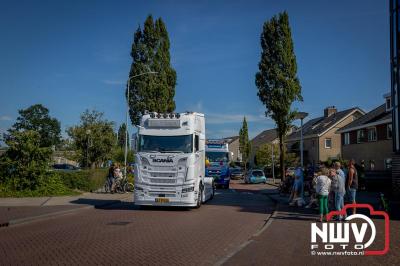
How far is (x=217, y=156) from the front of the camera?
1435 inches

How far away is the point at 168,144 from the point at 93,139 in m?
23.7

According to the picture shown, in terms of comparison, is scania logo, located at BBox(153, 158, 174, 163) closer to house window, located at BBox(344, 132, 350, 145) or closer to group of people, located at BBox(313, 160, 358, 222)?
group of people, located at BBox(313, 160, 358, 222)

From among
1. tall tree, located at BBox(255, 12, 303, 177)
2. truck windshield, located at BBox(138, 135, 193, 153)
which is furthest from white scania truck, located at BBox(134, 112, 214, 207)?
tall tree, located at BBox(255, 12, 303, 177)

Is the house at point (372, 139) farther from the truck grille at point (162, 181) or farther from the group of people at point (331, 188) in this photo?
the truck grille at point (162, 181)

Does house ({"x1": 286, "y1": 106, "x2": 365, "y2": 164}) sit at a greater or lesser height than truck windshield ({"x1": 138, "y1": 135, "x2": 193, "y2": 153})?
greater

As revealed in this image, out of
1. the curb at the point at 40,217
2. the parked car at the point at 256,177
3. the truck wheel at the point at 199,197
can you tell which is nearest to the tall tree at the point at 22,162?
the curb at the point at 40,217

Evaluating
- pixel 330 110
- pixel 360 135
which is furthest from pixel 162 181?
pixel 330 110

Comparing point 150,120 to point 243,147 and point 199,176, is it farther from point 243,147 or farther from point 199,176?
point 243,147

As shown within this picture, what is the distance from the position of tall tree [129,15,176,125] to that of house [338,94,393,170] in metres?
18.2

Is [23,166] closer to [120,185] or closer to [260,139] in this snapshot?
[120,185]

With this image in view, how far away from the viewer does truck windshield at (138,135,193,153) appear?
17531 millimetres

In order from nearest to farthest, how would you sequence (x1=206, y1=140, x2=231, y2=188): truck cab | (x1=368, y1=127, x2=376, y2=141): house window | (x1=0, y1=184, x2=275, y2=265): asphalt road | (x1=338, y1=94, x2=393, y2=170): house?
(x1=0, y1=184, x2=275, y2=265): asphalt road → (x1=206, y1=140, x2=231, y2=188): truck cab → (x1=338, y1=94, x2=393, y2=170): house → (x1=368, y1=127, x2=376, y2=141): house window

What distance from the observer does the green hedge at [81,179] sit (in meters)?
25.8

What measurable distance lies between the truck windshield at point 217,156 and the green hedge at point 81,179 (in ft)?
33.5
